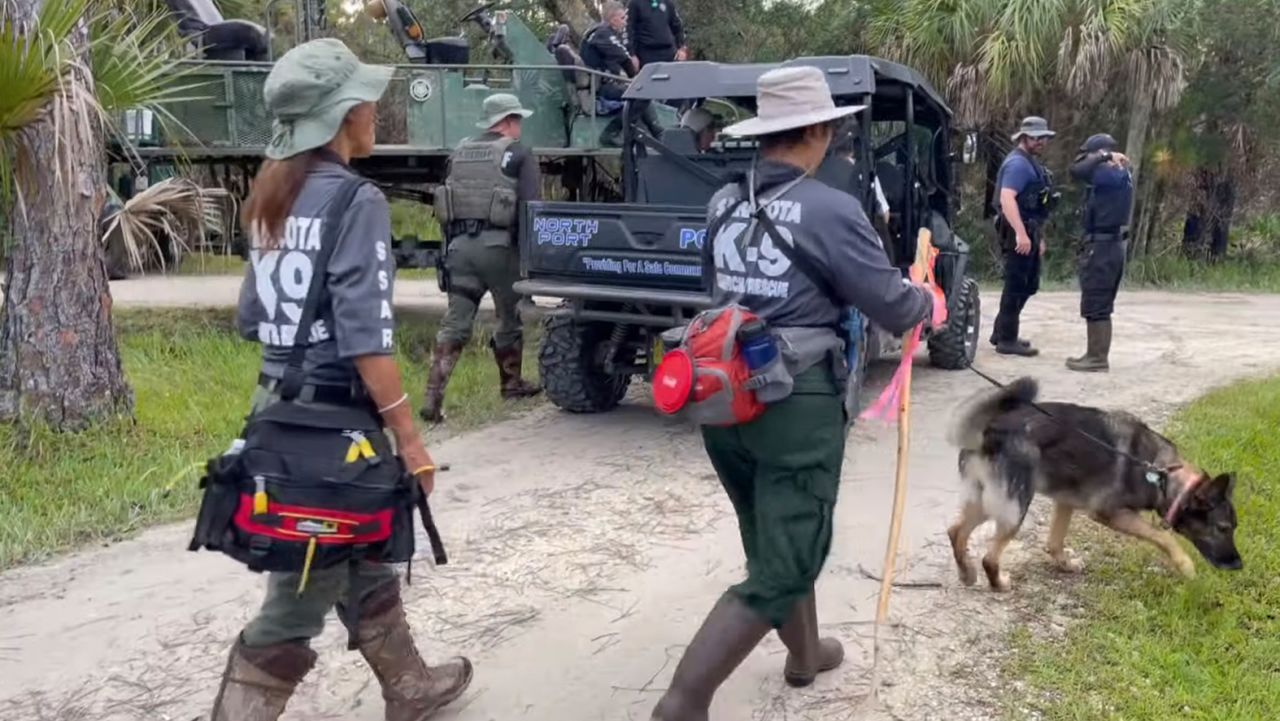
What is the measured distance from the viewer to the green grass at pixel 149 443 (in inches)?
209

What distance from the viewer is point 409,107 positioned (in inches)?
389

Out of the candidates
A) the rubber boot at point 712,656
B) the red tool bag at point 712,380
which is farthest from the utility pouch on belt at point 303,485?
the rubber boot at point 712,656

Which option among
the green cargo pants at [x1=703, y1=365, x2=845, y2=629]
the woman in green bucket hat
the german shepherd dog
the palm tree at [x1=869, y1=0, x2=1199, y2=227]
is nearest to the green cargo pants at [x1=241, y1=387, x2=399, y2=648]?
the woman in green bucket hat

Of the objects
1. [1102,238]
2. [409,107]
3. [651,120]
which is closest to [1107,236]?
[1102,238]

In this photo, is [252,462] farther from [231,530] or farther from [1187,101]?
[1187,101]

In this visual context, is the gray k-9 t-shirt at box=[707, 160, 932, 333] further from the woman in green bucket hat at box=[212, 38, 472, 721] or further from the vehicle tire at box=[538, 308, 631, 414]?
the vehicle tire at box=[538, 308, 631, 414]

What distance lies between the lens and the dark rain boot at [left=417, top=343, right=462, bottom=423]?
7.39 m

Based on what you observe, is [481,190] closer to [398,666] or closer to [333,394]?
[398,666]

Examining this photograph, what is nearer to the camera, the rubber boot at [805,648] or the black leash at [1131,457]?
the rubber boot at [805,648]

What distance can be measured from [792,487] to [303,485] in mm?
1275

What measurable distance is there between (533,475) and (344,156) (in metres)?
3.41

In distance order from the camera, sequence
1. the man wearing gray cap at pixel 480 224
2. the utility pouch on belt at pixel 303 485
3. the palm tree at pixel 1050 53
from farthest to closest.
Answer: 1. the palm tree at pixel 1050 53
2. the man wearing gray cap at pixel 480 224
3. the utility pouch on belt at pixel 303 485

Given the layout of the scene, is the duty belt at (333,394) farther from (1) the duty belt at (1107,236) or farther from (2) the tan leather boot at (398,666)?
(1) the duty belt at (1107,236)

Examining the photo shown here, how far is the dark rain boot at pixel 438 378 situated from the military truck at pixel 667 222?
57cm
